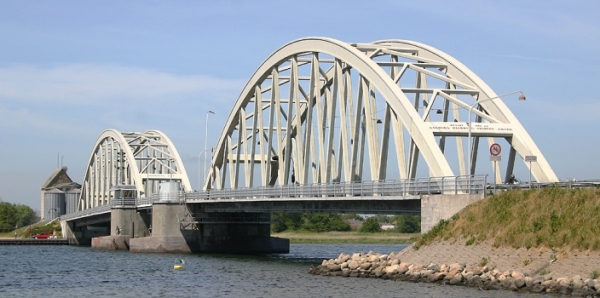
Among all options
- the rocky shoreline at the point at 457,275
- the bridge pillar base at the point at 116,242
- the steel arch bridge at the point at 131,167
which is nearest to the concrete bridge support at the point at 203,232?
the bridge pillar base at the point at 116,242

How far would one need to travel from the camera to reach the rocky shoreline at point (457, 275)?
37.2 metres

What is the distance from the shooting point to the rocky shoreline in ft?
122

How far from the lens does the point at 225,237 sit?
8688 cm

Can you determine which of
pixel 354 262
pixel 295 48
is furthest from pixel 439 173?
pixel 295 48

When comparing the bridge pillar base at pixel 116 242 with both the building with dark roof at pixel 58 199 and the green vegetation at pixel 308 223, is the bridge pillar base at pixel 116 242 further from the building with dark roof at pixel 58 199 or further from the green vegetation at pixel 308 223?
the building with dark roof at pixel 58 199

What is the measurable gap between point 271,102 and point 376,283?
36395 mm

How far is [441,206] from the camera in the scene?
158 feet

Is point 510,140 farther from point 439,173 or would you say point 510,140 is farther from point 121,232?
point 121,232

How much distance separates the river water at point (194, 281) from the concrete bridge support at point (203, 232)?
940 cm

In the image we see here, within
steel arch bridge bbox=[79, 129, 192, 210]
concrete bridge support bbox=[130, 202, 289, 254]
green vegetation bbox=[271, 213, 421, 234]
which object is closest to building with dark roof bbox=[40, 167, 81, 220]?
steel arch bridge bbox=[79, 129, 192, 210]

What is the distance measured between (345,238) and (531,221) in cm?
12128

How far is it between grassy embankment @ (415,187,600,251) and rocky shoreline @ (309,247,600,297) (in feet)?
5.82

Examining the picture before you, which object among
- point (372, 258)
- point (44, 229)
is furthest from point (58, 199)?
point (372, 258)

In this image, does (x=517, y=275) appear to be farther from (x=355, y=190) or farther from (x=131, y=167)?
(x=131, y=167)
